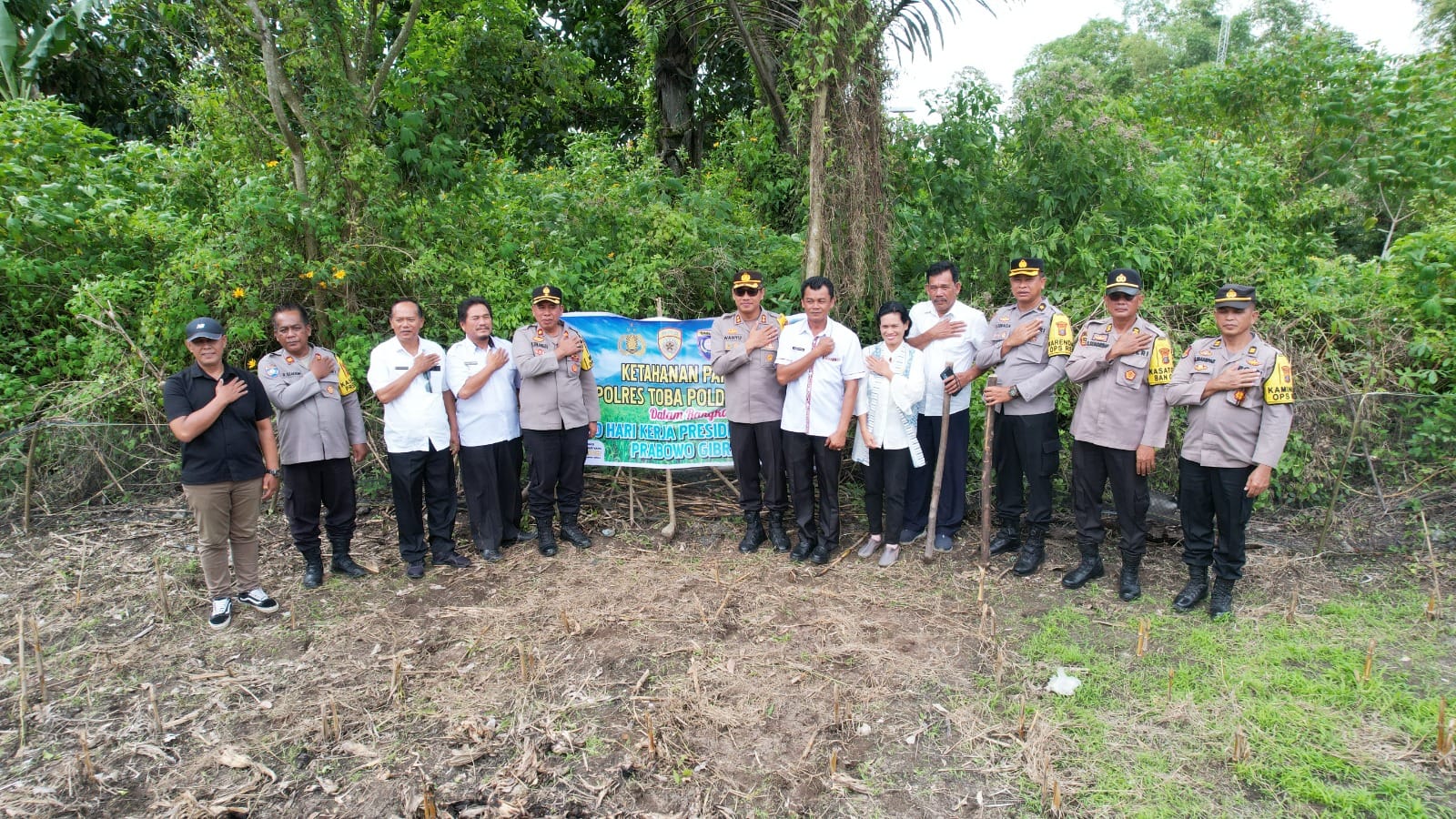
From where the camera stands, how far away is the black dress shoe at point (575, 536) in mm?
5656

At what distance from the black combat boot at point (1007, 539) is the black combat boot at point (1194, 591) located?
3.65ft

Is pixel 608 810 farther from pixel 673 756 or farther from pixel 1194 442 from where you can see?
pixel 1194 442

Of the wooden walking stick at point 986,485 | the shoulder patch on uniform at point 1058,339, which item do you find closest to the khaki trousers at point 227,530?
the wooden walking stick at point 986,485

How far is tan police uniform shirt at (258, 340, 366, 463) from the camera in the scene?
472 cm

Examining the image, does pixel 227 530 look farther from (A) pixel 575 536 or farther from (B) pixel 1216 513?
(B) pixel 1216 513

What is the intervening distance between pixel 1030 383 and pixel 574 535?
129 inches

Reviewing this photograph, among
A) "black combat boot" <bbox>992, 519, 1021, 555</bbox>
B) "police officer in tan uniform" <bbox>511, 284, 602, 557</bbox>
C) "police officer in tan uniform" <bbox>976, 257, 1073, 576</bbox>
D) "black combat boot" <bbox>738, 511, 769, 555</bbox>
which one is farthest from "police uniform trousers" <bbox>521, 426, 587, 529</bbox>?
"black combat boot" <bbox>992, 519, 1021, 555</bbox>

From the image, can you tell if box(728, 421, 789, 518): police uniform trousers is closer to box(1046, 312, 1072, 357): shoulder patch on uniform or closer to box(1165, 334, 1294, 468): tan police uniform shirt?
box(1046, 312, 1072, 357): shoulder patch on uniform

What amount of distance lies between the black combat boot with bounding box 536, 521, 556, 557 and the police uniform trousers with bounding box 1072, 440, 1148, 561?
3.47m

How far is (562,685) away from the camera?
380 centimetres

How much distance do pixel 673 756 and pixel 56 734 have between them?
2.74 m

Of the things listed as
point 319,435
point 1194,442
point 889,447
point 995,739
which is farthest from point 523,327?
point 1194,442

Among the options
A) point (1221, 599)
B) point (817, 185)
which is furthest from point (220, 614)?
point (1221, 599)

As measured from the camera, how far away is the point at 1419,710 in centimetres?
337
